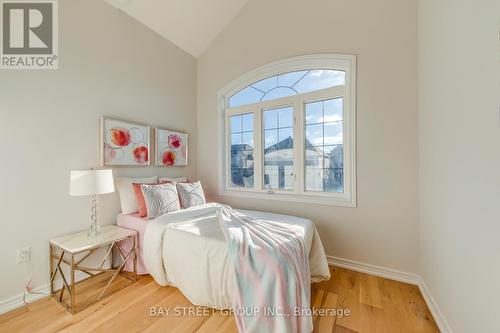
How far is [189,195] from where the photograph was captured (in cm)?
254

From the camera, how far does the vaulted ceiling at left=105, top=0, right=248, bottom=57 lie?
2.56 meters

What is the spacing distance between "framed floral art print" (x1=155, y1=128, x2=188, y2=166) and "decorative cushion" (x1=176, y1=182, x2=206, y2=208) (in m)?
0.61

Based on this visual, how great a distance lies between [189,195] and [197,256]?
107 cm

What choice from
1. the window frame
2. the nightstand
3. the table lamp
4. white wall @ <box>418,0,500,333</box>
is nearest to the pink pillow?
the nightstand

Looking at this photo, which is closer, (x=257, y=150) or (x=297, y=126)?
(x=297, y=126)

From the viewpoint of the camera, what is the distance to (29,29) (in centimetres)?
183

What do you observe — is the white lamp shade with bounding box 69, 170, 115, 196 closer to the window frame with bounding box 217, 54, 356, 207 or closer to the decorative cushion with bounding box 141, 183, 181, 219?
the decorative cushion with bounding box 141, 183, 181, 219

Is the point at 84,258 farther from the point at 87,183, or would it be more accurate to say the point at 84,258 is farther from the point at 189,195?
the point at 189,195

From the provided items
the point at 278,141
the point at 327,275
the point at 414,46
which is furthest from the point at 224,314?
the point at 414,46

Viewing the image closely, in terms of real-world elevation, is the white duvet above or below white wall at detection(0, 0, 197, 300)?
below

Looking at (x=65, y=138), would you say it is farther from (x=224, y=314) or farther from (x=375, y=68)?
(x=375, y=68)

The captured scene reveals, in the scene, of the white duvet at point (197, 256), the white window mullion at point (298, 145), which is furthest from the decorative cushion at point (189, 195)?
the white window mullion at point (298, 145)

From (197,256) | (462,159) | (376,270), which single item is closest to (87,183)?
(197,256)

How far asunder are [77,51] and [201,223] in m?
2.16
